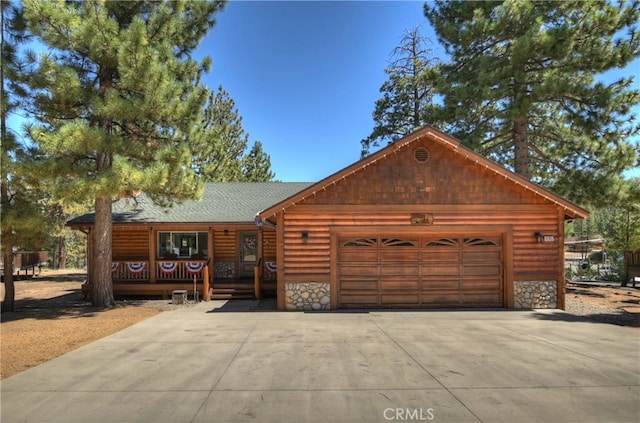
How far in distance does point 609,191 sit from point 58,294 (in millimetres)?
21720

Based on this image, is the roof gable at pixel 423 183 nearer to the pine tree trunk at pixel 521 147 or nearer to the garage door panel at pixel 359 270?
the garage door panel at pixel 359 270

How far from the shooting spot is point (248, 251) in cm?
1669

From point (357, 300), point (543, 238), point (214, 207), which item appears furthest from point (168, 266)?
point (543, 238)

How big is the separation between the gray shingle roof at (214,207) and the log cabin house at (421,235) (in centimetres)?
404

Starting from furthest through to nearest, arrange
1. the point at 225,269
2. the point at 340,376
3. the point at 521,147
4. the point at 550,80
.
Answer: the point at 521,147
the point at 225,269
the point at 550,80
the point at 340,376

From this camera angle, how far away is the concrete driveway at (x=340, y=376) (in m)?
4.77

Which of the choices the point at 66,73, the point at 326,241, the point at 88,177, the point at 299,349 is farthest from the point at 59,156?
the point at 299,349

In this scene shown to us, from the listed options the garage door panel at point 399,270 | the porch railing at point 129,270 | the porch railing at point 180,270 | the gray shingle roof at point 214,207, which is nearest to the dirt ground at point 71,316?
the porch railing at point 129,270

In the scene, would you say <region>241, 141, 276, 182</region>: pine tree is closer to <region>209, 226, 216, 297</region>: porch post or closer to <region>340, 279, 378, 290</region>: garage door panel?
<region>209, 226, 216, 297</region>: porch post

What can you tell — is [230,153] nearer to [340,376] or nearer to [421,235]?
[421,235]

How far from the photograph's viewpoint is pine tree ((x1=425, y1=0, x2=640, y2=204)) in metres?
14.3

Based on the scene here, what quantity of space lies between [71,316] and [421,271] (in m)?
10.1

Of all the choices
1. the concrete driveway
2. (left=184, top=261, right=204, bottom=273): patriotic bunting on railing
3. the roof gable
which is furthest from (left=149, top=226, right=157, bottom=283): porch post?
the roof gable

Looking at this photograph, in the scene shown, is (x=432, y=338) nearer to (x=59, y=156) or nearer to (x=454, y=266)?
(x=454, y=266)
